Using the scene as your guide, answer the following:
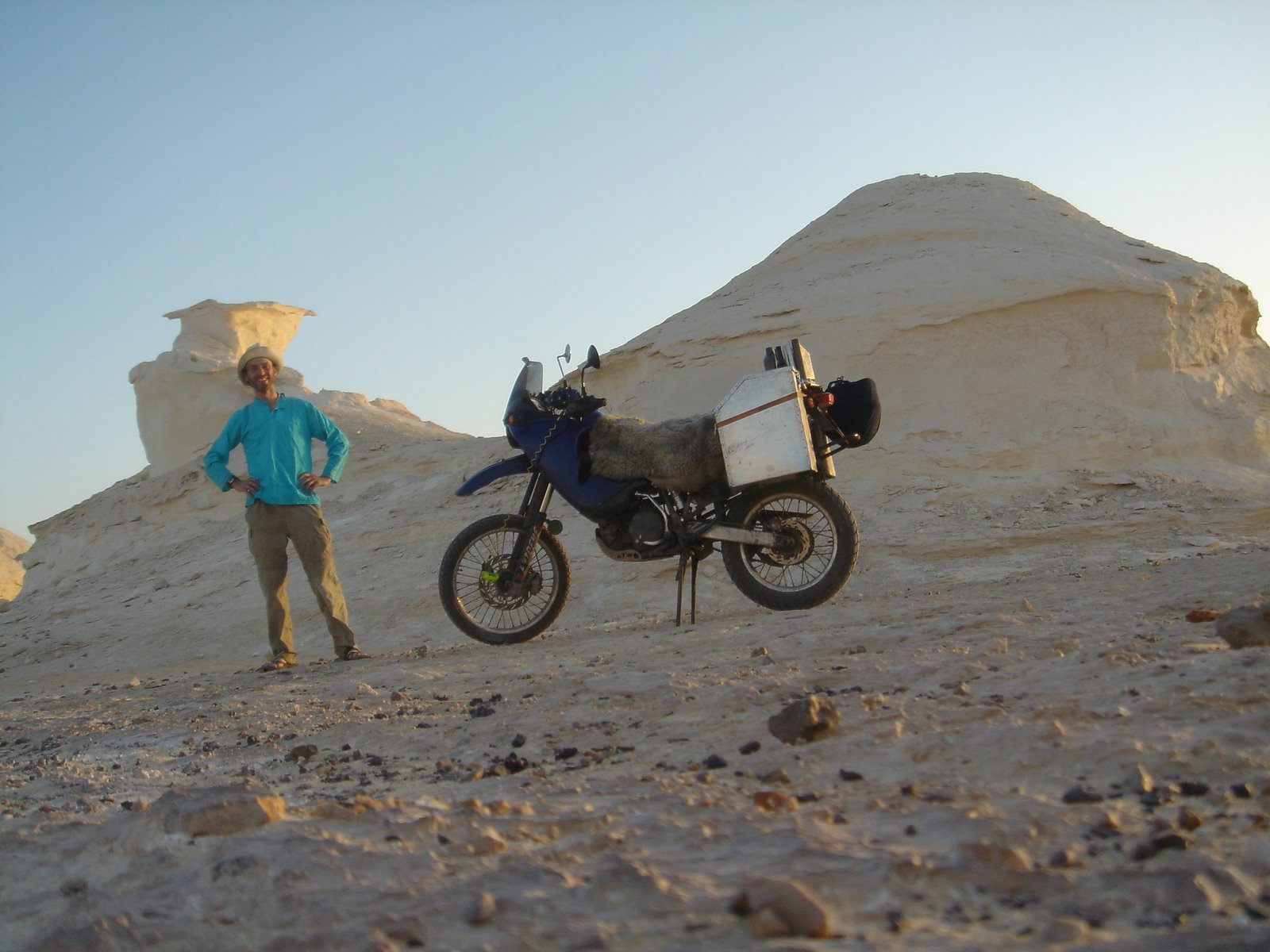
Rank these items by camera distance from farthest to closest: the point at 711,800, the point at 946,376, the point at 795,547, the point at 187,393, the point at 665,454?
the point at 187,393 → the point at 946,376 → the point at 665,454 → the point at 795,547 → the point at 711,800

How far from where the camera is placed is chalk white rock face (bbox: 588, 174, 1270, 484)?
30.0 ft

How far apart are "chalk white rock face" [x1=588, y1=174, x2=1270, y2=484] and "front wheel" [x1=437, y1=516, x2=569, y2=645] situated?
414 centimetres

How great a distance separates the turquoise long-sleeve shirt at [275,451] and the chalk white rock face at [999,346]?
4.79 metres

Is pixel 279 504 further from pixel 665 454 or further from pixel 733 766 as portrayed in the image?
pixel 733 766

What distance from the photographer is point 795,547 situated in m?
5.03

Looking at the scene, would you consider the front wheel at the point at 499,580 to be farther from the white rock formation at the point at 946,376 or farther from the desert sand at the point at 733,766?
the white rock formation at the point at 946,376

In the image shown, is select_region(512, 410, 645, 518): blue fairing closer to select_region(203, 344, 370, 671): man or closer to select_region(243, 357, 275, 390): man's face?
select_region(203, 344, 370, 671): man

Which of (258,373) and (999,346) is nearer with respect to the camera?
(258,373)

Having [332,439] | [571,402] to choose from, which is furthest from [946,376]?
[332,439]

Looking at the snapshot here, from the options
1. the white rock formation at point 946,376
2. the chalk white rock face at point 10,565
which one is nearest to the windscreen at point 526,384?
the white rock formation at point 946,376

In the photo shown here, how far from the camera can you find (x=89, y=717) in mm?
4238

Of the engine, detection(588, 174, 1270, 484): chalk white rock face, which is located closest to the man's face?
the engine

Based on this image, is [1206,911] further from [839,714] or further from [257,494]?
[257,494]

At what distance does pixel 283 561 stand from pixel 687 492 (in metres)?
2.24
